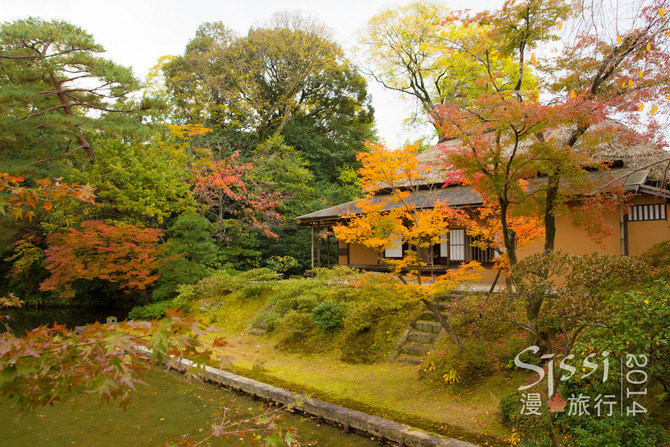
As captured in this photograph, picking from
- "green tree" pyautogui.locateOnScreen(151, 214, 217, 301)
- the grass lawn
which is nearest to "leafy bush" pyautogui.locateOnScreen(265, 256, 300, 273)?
"green tree" pyautogui.locateOnScreen(151, 214, 217, 301)

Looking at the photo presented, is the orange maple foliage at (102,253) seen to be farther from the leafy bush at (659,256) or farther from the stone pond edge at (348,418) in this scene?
the leafy bush at (659,256)

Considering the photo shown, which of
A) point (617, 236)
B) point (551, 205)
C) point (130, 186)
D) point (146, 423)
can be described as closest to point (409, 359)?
point (551, 205)

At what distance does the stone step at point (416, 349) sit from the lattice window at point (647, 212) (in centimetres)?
566

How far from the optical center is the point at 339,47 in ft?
71.3

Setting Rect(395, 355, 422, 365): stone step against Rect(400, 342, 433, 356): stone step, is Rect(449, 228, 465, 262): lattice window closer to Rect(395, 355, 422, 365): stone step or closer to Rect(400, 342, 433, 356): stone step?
Rect(400, 342, 433, 356): stone step

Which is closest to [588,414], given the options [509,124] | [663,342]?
[663,342]

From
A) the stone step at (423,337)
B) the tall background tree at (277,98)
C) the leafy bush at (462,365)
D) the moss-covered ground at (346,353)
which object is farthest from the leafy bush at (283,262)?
the leafy bush at (462,365)

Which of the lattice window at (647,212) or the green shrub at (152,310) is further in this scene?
the green shrub at (152,310)

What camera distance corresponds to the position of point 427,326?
25.4 ft

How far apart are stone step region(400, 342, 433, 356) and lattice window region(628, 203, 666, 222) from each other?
18.6ft

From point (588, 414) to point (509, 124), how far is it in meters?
3.49

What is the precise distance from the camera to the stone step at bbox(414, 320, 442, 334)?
7602 mm

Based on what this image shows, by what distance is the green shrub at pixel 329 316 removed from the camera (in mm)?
8656

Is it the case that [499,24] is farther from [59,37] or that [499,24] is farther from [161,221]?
[59,37]
